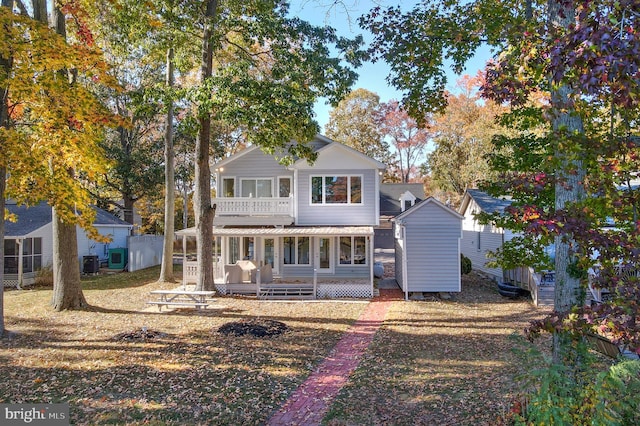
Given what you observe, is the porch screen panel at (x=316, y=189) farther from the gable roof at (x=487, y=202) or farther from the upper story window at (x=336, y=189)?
the gable roof at (x=487, y=202)

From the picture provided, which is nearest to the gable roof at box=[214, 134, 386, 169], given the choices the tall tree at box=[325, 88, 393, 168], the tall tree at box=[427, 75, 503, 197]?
the tall tree at box=[427, 75, 503, 197]

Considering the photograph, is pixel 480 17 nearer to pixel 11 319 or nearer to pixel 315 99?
pixel 315 99

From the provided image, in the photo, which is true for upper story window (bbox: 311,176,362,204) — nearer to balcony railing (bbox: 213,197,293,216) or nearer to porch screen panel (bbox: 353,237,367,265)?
balcony railing (bbox: 213,197,293,216)

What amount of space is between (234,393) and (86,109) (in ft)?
23.5

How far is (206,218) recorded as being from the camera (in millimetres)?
15594

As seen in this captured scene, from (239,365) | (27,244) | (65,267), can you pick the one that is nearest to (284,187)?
(65,267)

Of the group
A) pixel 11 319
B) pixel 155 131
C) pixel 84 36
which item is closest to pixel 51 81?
pixel 84 36

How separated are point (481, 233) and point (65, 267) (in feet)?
63.8

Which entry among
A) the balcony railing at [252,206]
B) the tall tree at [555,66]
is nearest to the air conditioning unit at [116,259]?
the balcony railing at [252,206]

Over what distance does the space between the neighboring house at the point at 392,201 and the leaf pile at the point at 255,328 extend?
69.2 feet

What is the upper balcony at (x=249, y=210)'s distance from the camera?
1895cm

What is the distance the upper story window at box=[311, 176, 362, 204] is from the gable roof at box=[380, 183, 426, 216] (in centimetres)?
1393

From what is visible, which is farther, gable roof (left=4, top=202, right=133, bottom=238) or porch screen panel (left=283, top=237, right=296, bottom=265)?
porch screen panel (left=283, top=237, right=296, bottom=265)

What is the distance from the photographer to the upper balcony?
19.0 metres
